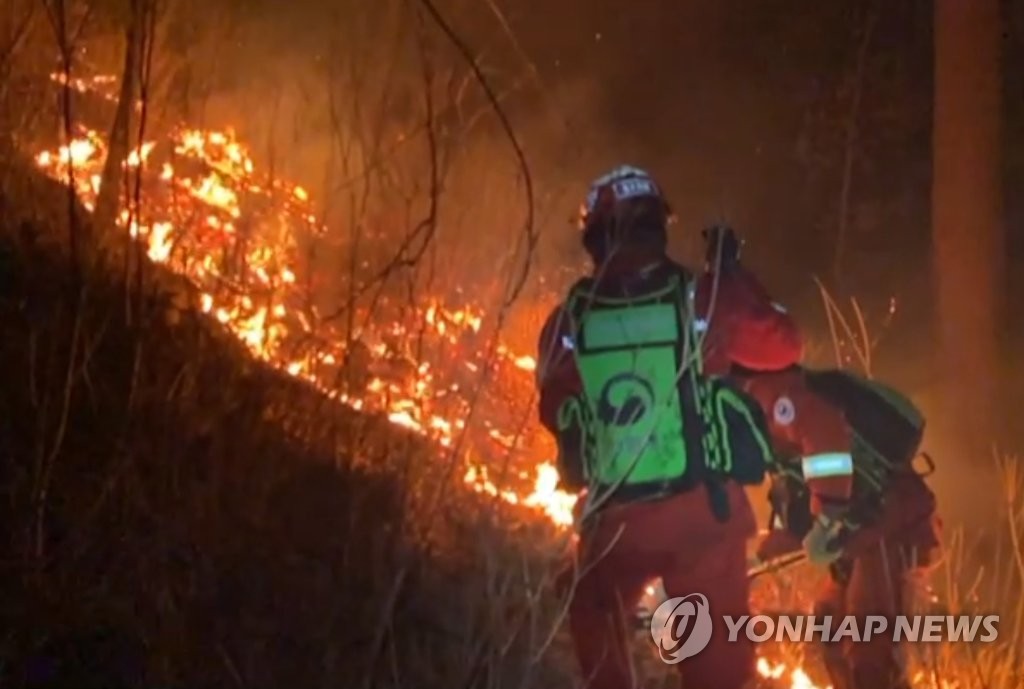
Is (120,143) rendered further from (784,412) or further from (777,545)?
(777,545)

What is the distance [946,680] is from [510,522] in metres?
1.71

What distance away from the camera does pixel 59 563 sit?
439 cm

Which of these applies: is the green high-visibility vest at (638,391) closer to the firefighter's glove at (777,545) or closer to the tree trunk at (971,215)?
the firefighter's glove at (777,545)

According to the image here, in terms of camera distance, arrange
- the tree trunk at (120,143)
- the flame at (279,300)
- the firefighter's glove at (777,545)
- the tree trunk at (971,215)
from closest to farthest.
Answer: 1. the firefighter's glove at (777,545)
2. the tree trunk at (120,143)
3. the flame at (279,300)
4. the tree trunk at (971,215)

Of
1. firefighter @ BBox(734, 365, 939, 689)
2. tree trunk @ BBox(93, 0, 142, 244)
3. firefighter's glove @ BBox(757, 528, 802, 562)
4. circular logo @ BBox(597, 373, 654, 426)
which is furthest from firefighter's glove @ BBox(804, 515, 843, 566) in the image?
tree trunk @ BBox(93, 0, 142, 244)

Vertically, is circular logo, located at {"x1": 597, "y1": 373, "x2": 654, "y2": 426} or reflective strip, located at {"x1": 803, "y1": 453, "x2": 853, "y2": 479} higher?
circular logo, located at {"x1": 597, "y1": 373, "x2": 654, "y2": 426}

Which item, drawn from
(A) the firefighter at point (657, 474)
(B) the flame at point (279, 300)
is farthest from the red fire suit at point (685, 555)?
(B) the flame at point (279, 300)

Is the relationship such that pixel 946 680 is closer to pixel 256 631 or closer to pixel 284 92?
pixel 256 631

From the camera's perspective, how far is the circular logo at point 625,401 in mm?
4746

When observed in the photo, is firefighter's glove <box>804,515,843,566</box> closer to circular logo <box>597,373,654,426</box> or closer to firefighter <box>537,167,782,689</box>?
firefighter <box>537,167,782,689</box>

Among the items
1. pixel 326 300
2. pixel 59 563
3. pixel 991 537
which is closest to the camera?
pixel 59 563

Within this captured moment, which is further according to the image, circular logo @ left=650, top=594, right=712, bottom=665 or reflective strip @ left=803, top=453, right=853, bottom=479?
reflective strip @ left=803, top=453, right=853, bottom=479

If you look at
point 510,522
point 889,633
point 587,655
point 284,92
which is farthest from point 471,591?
point 284,92

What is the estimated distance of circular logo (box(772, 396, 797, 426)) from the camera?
4977 millimetres
